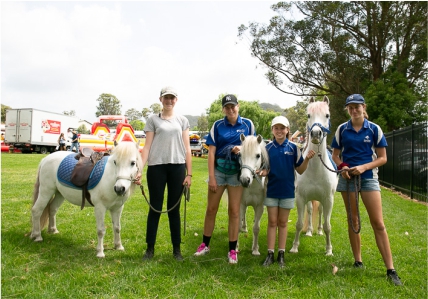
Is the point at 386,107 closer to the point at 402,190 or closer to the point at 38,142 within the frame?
the point at 402,190

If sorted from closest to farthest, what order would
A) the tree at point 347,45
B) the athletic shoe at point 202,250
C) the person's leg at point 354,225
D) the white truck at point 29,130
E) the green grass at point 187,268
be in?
the green grass at point 187,268 < the person's leg at point 354,225 < the athletic shoe at point 202,250 < the tree at point 347,45 < the white truck at point 29,130

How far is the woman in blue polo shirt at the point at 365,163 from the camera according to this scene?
12.1 ft

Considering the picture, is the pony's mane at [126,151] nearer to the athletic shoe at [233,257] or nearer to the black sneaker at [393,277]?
the athletic shoe at [233,257]

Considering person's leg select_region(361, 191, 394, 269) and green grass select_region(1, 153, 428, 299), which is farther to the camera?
person's leg select_region(361, 191, 394, 269)

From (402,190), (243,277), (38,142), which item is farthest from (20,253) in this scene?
(38,142)

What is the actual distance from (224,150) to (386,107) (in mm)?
14252

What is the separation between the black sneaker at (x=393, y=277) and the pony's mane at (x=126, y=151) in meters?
3.32

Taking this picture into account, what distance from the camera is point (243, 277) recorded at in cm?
366

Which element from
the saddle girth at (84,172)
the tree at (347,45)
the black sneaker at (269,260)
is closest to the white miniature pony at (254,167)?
the black sneaker at (269,260)

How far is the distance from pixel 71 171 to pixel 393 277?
4.46 m

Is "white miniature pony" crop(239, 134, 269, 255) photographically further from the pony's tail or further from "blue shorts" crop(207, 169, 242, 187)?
the pony's tail

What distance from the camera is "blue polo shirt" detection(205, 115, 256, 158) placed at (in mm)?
4113

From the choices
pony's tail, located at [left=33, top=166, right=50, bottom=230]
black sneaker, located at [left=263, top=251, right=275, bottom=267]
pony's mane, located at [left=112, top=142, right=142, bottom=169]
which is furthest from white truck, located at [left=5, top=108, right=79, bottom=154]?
black sneaker, located at [left=263, top=251, right=275, bottom=267]

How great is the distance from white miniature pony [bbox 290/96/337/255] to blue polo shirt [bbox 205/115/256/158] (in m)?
0.89
